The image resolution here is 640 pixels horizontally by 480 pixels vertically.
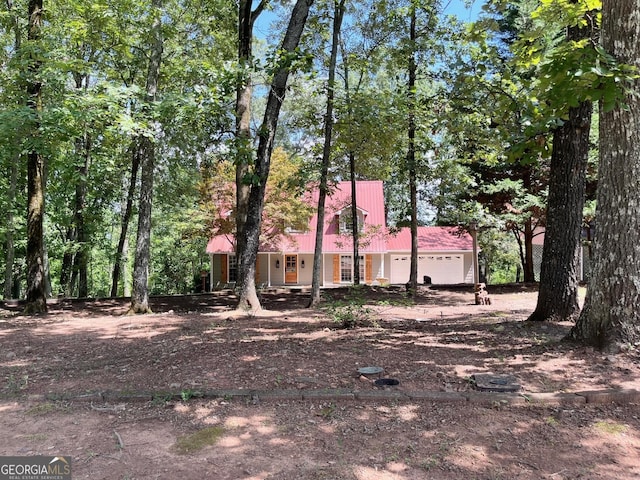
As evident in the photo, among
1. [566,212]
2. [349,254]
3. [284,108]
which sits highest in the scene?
[284,108]

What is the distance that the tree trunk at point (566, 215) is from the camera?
6281mm

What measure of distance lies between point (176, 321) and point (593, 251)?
7.14 m

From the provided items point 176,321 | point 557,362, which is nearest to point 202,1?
point 176,321

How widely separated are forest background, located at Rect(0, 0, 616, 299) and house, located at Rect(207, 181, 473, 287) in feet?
10.8

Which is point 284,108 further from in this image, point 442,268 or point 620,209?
point 620,209

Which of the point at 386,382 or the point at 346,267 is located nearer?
the point at 386,382

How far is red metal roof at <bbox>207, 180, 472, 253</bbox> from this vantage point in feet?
76.6

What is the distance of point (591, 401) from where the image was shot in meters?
3.50

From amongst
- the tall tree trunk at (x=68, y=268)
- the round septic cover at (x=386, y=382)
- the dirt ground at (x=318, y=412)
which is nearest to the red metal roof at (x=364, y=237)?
the tall tree trunk at (x=68, y=268)

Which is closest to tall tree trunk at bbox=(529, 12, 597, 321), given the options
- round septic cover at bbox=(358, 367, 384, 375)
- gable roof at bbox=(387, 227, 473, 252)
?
round septic cover at bbox=(358, 367, 384, 375)

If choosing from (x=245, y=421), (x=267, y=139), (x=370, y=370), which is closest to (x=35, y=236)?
(x=267, y=139)

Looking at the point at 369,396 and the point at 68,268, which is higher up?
the point at 68,268

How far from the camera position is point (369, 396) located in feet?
12.1

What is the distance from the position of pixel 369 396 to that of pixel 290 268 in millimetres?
22007
